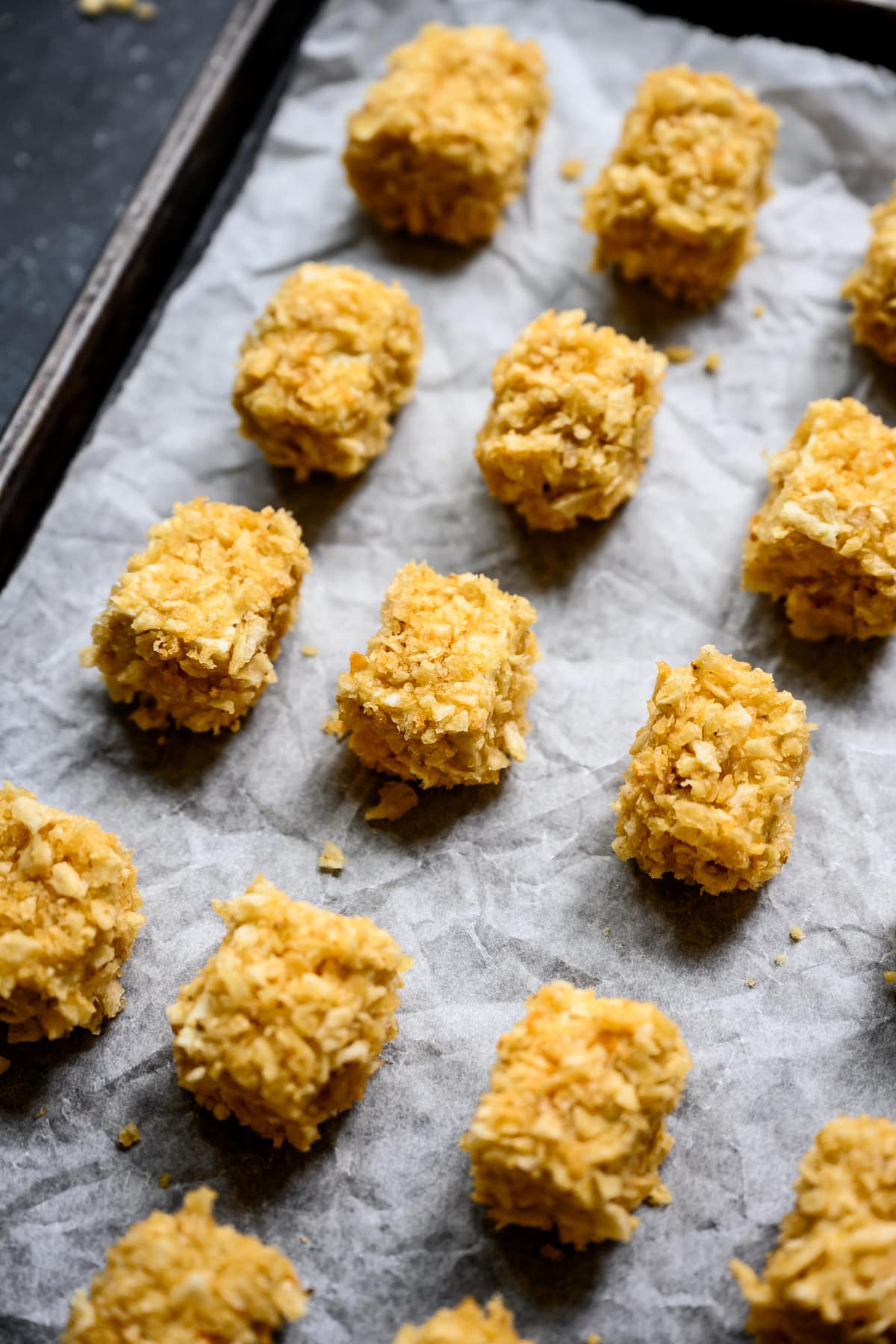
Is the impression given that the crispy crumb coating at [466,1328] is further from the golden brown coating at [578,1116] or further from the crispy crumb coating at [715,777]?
the crispy crumb coating at [715,777]

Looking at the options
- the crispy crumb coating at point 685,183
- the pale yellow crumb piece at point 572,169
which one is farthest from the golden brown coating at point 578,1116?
the pale yellow crumb piece at point 572,169

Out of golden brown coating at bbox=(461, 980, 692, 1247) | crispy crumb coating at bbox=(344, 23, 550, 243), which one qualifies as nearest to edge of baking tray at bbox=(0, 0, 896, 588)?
crispy crumb coating at bbox=(344, 23, 550, 243)

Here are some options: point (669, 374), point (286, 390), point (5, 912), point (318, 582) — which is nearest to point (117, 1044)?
point (5, 912)

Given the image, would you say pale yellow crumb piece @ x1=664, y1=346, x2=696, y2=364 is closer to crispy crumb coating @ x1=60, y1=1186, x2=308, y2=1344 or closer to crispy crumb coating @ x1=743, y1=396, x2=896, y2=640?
crispy crumb coating @ x1=743, y1=396, x2=896, y2=640

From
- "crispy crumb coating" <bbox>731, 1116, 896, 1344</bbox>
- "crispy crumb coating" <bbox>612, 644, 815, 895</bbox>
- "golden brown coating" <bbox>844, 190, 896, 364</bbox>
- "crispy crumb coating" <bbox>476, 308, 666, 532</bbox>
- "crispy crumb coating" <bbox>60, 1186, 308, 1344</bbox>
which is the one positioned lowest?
"crispy crumb coating" <bbox>60, 1186, 308, 1344</bbox>

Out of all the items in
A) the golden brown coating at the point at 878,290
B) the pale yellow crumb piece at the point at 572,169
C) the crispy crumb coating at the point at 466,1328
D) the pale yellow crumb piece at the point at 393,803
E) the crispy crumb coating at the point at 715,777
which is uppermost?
the golden brown coating at the point at 878,290

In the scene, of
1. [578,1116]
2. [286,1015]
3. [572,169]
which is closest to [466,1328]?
[578,1116]
